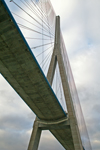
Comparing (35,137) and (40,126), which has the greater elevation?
(40,126)

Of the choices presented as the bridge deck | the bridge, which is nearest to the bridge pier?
the bridge

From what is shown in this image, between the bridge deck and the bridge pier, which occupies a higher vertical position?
the bridge deck

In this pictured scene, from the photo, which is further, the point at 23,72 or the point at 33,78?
the point at 33,78

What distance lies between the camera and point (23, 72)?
16266 millimetres

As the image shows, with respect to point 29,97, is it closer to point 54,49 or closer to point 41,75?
point 41,75

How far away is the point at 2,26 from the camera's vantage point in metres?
12.0

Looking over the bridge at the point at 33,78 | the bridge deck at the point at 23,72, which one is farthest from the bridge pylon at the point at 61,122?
the bridge deck at the point at 23,72

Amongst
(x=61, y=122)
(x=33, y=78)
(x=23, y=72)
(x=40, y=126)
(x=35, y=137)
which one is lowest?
(x=35, y=137)

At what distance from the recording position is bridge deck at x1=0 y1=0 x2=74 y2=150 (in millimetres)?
12523

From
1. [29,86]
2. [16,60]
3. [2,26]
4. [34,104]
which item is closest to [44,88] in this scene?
[29,86]

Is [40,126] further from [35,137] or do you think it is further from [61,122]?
[61,122]

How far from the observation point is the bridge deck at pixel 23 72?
12.5 meters

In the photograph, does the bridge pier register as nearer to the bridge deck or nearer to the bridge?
the bridge

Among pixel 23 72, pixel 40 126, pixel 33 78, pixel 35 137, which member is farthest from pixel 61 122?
pixel 23 72
